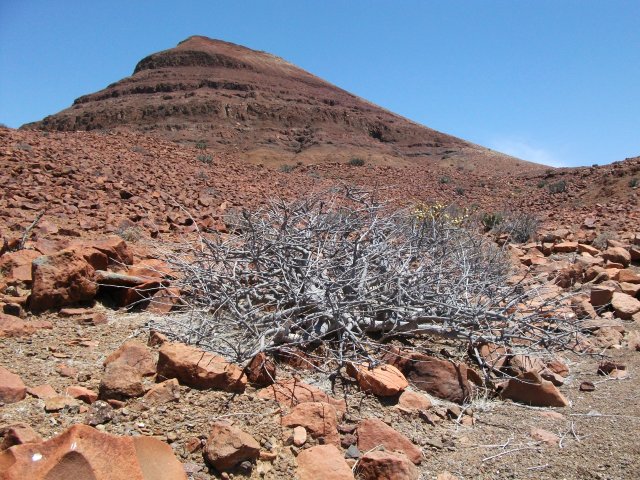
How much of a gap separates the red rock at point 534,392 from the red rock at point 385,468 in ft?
4.27

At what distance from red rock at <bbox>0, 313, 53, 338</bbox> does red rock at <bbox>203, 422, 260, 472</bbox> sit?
57.4 inches

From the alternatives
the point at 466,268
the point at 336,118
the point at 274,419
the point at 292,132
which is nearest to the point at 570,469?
the point at 274,419

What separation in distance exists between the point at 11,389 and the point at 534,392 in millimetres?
2636

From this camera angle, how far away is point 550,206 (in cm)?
1416

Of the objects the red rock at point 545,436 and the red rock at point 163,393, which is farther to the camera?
the red rock at point 545,436

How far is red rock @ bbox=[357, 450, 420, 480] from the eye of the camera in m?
2.18

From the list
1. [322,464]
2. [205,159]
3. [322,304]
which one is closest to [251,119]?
[205,159]

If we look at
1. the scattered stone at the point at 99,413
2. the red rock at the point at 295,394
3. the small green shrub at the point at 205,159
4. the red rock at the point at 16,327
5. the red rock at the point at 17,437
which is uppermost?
the small green shrub at the point at 205,159

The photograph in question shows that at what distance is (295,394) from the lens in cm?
269

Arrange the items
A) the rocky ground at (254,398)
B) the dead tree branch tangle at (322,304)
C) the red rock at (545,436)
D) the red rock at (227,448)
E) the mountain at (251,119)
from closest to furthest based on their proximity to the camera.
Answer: the red rock at (227,448) → the rocky ground at (254,398) → the red rock at (545,436) → the dead tree branch tangle at (322,304) → the mountain at (251,119)

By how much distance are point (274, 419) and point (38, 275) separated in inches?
72.2

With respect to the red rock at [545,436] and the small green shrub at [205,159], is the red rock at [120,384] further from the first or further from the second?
the small green shrub at [205,159]

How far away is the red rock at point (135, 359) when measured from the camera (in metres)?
2.63

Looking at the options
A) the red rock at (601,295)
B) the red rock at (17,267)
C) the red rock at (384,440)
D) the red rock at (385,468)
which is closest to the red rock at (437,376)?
the red rock at (384,440)
